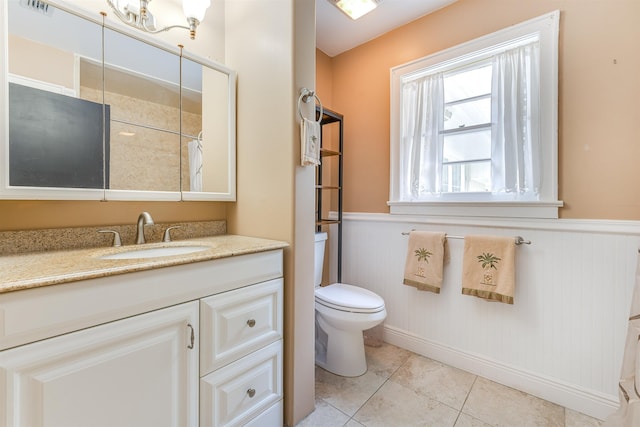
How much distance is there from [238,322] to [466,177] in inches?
65.9

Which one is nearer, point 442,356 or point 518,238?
point 518,238

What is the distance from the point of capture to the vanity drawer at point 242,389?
106 cm

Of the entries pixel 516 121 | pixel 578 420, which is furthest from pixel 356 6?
pixel 578 420

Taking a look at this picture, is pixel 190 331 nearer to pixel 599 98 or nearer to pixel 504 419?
pixel 504 419

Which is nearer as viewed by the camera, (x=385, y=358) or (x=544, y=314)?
(x=544, y=314)

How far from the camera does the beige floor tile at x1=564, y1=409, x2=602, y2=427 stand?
1.36 m

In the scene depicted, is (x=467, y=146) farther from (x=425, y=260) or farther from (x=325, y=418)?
(x=325, y=418)

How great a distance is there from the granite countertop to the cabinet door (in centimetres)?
16

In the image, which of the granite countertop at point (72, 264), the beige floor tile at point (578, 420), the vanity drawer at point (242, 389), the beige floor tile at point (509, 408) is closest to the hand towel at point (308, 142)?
the granite countertop at point (72, 264)

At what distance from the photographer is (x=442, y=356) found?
1892mm

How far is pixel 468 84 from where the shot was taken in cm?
188

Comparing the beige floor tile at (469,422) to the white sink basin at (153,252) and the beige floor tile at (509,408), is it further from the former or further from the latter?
the white sink basin at (153,252)

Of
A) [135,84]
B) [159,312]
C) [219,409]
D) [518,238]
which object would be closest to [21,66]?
[135,84]

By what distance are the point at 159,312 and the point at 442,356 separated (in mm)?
1807
